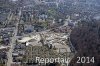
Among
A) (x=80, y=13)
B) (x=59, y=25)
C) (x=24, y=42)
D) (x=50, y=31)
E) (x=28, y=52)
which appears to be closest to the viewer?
(x=28, y=52)

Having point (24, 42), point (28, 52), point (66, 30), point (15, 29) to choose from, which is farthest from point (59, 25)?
point (28, 52)

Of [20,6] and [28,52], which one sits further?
[20,6]

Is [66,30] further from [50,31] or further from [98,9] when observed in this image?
[98,9]

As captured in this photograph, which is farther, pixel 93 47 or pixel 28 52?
pixel 28 52

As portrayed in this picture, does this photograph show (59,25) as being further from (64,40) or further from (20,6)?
(20,6)

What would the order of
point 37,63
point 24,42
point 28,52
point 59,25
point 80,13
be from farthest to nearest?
point 80,13, point 59,25, point 24,42, point 28,52, point 37,63

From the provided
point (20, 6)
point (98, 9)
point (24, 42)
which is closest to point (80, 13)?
point (98, 9)
